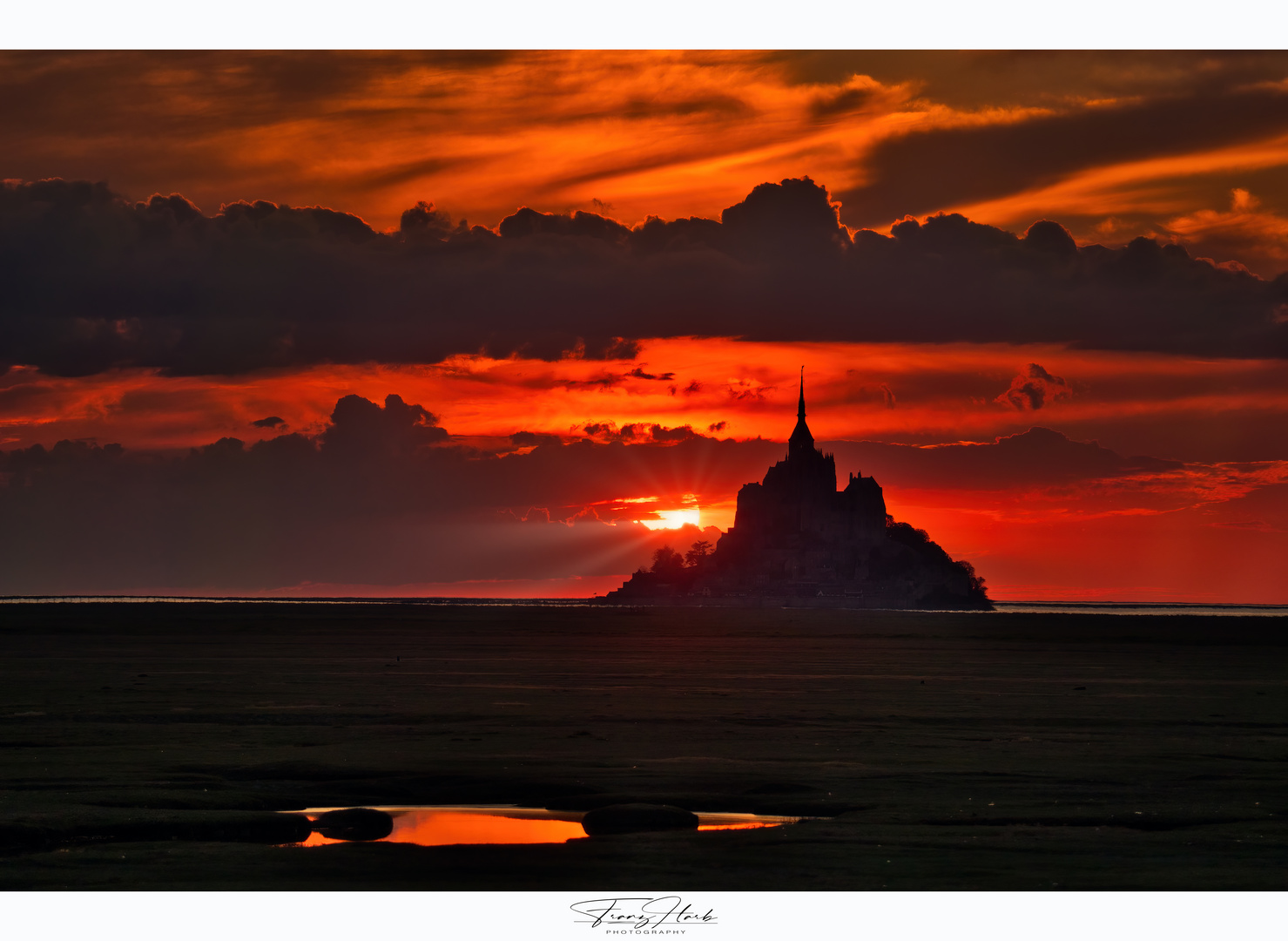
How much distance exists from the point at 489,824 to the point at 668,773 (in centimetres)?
603

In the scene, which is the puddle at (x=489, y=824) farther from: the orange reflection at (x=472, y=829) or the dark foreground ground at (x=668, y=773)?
the dark foreground ground at (x=668, y=773)

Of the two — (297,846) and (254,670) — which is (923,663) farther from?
(297,846)

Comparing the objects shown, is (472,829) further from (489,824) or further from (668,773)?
(668,773)

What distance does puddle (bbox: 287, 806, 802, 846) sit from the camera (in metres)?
20.5

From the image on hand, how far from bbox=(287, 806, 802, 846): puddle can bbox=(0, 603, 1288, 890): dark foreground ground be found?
0.77 metres

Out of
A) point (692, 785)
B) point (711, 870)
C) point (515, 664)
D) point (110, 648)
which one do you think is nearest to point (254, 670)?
point (515, 664)

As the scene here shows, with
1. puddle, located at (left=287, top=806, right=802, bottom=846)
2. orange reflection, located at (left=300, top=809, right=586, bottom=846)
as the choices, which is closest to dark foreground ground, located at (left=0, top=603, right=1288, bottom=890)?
puddle, located at (left=287, top=806, right=802, bottom=846)

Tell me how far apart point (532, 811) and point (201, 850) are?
6222 millimetres

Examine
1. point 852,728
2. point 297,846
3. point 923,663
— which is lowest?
point 923,663

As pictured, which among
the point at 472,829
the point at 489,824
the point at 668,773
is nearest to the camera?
the point at 472,829

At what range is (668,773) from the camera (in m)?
27.1

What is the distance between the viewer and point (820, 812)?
22578 mm

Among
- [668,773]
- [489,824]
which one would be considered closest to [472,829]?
[489,824]

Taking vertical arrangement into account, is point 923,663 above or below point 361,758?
below
